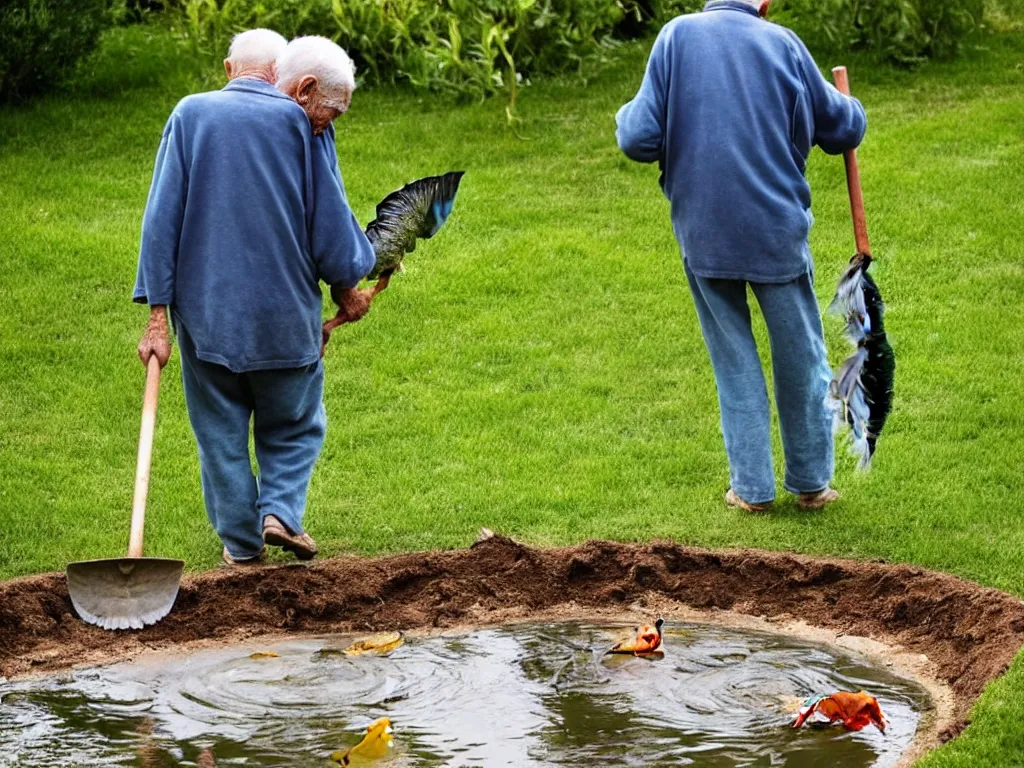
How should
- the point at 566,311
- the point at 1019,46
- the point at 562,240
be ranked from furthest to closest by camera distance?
the point at 1019,46 < the point at 562,240 < the point at 566,311

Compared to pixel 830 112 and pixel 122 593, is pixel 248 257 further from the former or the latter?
pixel 830 112

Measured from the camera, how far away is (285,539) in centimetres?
648

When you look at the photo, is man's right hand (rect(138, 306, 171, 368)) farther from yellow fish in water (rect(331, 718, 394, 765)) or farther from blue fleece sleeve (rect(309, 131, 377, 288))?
yellow fish in water (rect(331, 718, 394, 765))

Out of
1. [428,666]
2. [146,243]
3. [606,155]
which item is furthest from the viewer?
[606,155]

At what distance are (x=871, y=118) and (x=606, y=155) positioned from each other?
1973 millimetres

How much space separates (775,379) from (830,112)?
3.70 feet

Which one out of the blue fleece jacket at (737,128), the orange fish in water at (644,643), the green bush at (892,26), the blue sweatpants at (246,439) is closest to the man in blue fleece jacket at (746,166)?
the blue fleece jacket at (737,128)

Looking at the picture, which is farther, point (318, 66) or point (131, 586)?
point (318, 66)

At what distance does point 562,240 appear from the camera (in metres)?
11.0

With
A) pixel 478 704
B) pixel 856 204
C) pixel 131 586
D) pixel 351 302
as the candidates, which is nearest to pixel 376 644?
pixel 478 704

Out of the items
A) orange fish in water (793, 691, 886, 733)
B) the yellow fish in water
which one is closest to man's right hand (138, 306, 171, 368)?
the yellow fish in water

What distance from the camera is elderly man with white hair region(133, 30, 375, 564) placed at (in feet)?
20.4

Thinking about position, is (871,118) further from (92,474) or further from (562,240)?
(92,474)

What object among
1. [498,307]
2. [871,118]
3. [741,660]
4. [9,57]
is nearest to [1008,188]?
[871,118]
